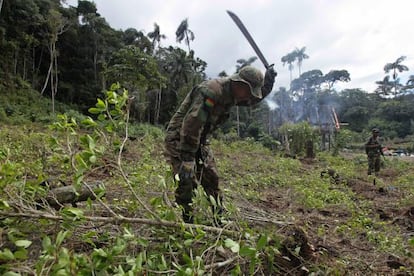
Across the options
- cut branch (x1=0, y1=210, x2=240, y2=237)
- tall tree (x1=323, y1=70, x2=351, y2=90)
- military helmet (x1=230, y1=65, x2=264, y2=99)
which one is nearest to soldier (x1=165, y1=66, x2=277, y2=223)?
military helmet (x1=230, y1=65, x2=264, y2=99)

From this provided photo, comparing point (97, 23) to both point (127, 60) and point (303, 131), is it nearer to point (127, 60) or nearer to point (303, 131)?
point (127, 60)

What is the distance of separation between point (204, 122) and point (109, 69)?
2000cm

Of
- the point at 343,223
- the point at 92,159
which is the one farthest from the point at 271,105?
the point at 92,159

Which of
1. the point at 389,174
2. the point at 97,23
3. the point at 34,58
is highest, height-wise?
the point at 97,23

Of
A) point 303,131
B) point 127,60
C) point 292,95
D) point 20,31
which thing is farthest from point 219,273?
point 292,95

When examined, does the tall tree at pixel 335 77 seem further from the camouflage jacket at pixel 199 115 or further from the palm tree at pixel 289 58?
the camouflage jacket at pixel 199 115

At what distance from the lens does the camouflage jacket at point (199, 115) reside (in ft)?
7.68

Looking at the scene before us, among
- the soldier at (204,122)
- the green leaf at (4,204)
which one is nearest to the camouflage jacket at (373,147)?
the soldier at (204,122)

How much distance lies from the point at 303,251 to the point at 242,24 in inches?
83.6

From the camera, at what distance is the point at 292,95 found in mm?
54938

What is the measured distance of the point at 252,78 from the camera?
2531mm

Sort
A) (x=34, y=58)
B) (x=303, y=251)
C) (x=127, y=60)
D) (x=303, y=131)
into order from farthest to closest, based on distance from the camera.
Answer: (x=34, y=58)
(x=127, y=60)
(x=303, y=131)
(x=303, y=251)

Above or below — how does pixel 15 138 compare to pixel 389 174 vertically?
above

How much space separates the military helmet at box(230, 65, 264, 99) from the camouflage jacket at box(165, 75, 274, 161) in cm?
8
